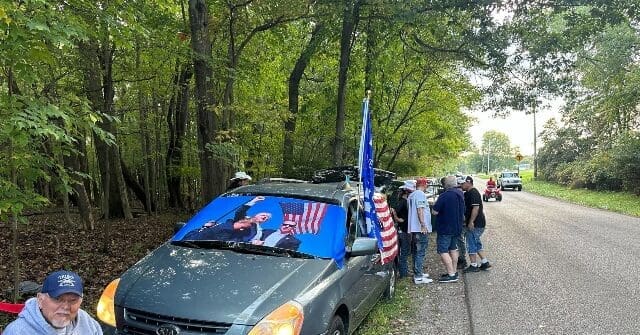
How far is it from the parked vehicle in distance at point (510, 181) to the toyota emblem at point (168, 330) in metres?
43.6

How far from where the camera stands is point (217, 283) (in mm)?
4059

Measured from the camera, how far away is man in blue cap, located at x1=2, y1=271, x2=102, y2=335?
8.29ft

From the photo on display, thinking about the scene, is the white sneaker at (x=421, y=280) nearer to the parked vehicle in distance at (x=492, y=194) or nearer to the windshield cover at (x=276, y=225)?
the windshield cover at (x=276, y=225)

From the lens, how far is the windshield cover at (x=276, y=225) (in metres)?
4.88

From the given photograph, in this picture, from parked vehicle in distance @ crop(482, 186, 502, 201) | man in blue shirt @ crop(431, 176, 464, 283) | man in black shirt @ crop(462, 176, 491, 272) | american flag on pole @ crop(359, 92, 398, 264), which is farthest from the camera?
parked vehicle in distance @ crop(482, 186, 502, 201)

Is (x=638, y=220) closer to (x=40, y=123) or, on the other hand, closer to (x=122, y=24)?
(x=122, y=24)

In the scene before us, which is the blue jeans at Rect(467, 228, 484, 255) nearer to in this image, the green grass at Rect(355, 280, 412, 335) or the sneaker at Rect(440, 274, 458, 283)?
the sneaker at Rect(440, 274, 458, 283)

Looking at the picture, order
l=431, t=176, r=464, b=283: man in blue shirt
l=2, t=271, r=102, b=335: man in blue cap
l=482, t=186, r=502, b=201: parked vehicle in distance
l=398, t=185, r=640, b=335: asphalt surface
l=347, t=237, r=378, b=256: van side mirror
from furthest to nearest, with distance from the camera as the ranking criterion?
l=482, t=186, r=502, b=201: parked vehicle in distance < l=431, t=176, r=464, b=283: man in blue shirt < l=398, t=185, r=640, b=335: asphalt surface < l=347, t=237, r=378, b=256: van side mirror < l=2, t=271, r=102, b=335: man in blue cap

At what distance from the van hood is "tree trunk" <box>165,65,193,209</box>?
43.1 feet

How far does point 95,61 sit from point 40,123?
7.13m

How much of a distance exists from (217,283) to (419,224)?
5.09 metres

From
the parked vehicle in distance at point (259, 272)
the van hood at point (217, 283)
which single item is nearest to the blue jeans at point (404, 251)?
the parked vehicle in distance at point (259, 272)

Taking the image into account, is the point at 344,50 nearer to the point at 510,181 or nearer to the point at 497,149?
the point at 510,181

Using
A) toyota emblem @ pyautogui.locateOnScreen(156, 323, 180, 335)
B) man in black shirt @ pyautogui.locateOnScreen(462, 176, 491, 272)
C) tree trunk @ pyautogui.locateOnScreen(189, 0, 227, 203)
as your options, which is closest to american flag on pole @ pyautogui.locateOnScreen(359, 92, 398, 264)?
man in black shirt @ pyautogui.locateOnScreen(462, 176, 491, 272)
